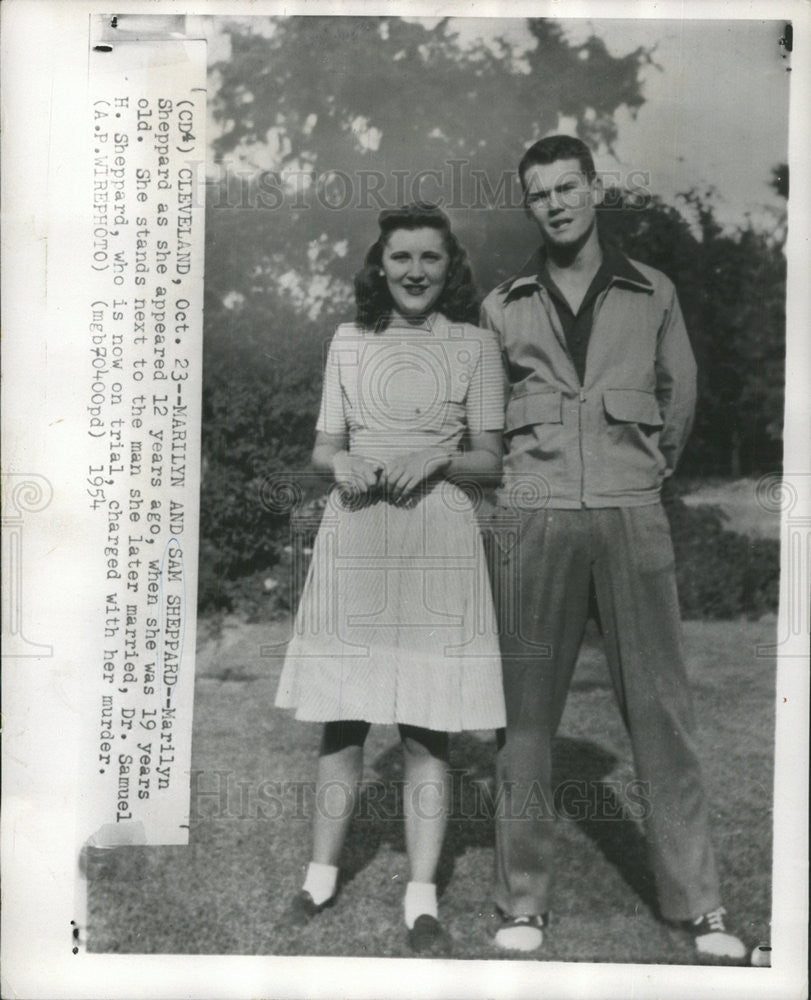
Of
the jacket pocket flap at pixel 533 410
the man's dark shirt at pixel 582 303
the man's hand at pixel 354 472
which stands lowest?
the man's hand at pixel 354 472

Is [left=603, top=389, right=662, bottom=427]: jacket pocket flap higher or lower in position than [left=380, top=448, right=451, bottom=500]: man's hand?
higher

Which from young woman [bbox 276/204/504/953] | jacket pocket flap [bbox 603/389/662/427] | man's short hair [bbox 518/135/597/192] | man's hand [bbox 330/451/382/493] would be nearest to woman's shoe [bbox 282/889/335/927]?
young woman [bbox 276/204/504/953]

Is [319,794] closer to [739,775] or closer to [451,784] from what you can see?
[451,784]

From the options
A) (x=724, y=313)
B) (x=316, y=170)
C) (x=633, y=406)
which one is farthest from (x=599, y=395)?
(x=316, y=170)

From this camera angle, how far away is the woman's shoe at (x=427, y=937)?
185 centimetres

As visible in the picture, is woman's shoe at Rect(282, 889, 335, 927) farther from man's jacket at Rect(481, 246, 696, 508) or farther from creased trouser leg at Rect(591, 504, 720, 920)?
man's jacket at Rect(481, 246, 696, 508)

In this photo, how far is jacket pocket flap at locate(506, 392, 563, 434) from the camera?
1.82 metres

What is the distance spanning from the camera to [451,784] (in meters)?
1.88

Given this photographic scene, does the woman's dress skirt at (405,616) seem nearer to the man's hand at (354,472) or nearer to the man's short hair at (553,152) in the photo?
the man's hand at (354,472)

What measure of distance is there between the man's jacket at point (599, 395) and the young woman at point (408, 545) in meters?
0.06

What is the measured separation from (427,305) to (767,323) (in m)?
0.81

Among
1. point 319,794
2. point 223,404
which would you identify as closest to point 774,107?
point 223,404

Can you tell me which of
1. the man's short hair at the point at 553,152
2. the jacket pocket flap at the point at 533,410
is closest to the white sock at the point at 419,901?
the jacket pocket flap at the point at 533,410

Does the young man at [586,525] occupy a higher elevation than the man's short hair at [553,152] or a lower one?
lower
